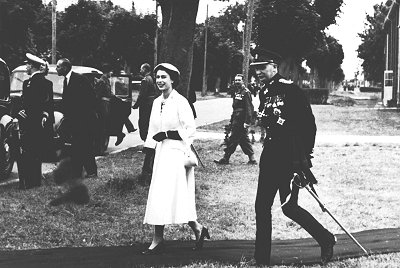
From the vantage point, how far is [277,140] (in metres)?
6.62

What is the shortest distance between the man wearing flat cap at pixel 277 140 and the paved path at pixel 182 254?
0.51 meters

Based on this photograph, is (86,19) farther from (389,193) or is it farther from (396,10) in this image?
(389,193)

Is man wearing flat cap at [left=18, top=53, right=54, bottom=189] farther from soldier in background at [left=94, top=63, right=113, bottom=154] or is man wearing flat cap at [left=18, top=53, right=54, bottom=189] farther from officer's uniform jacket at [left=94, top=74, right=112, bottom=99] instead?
officer's uniform jacket at [left=94, top=74, right=112, bottom=99]

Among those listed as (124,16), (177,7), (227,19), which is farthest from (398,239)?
(227,19)

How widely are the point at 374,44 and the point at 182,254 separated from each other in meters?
69.7

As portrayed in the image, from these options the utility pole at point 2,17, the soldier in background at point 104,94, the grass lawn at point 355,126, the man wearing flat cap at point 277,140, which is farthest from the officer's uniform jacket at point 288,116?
the utility pole at point 2,17

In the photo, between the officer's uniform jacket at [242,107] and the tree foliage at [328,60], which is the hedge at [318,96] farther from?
the officer's uniform jacket at [242,107]

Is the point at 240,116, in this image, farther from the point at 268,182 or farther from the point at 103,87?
the point at 268,182

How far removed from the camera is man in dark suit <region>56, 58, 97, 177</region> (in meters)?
10.9

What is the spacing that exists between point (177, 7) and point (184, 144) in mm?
5077

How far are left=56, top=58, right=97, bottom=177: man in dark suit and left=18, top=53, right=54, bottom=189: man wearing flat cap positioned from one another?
0.34 m

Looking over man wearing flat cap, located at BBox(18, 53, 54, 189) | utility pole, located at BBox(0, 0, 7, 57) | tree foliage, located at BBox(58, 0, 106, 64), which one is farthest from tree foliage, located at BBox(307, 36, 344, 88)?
man wearing flat cap, located at BBox(18, 53, 54, 189)

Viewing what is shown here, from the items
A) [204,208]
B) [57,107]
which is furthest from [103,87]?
[204,208]

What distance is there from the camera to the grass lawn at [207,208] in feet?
26.6
